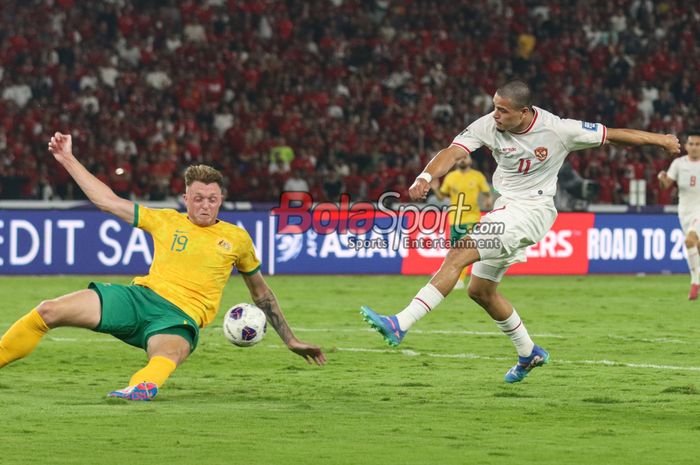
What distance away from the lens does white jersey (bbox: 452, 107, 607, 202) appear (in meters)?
10.2

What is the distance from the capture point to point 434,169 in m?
9.71

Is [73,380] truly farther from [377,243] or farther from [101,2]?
[101,2]

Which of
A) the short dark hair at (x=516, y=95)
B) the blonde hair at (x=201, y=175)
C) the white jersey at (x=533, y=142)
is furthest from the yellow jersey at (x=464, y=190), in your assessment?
the blonde hair at (x=201, y=175)

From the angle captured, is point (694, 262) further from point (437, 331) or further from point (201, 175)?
point (201, 175)

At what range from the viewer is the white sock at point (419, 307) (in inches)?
378

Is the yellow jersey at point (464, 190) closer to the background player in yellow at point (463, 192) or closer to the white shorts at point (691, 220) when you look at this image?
the background player in yellow at point (463, 192)

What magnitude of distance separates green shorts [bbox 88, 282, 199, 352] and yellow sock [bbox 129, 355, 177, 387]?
241mm

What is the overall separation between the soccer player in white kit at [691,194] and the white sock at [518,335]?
9473mm

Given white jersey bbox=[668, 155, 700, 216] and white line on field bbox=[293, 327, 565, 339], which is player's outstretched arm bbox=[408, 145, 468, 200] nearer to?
white line on field bbox=[293, 327, 565, 339]

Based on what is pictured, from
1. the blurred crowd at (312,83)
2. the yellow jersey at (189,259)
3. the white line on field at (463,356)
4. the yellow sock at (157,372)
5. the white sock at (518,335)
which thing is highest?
the blurred crowd at (312,83)

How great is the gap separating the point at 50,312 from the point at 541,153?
381 cm

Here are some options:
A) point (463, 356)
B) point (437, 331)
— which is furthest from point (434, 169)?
point (437, 331)

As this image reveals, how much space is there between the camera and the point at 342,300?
19250 millimetres

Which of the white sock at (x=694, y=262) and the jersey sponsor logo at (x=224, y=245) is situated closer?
the jersey sponsor logo at (x=224, y=245)
